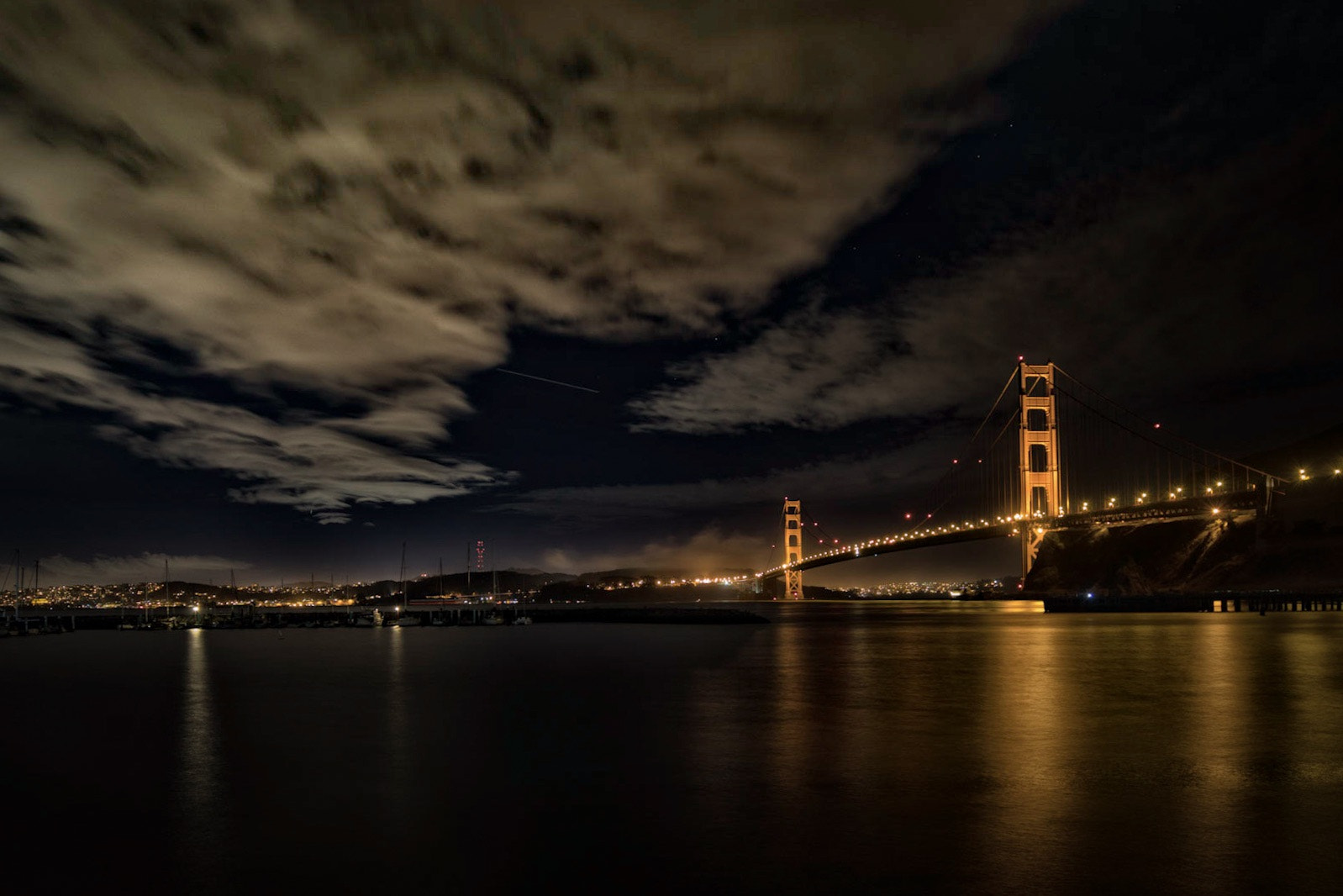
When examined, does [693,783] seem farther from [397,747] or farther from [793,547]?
[793,547]

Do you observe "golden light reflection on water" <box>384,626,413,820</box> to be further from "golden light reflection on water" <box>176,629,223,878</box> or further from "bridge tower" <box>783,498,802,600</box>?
"bridge tower" <box>783,498,802,600</box>

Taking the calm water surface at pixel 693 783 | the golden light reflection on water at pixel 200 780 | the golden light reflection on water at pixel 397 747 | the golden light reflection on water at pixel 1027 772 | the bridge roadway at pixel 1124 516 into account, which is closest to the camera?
the calm water surface at pixel 693 783

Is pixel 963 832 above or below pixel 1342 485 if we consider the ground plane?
below

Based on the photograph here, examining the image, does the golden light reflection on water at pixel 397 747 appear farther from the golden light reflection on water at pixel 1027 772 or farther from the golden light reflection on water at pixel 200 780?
the golden light reflection on water at pixel 1027 772

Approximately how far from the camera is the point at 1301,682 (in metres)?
22.3

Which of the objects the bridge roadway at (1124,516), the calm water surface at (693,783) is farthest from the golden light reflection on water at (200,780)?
the bridge roadway at (1124,516)

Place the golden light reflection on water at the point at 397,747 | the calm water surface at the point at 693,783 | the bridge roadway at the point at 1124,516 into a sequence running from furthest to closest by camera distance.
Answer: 1. the bridge roadway at the point at 1124,516
2. the golden light reflection on water at the point at 397,747
3. the calm water surface at the point at 693,783

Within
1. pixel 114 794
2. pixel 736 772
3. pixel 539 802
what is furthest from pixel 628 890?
pixel 114 794

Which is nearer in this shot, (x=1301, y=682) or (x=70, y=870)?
(x=70, y=870)

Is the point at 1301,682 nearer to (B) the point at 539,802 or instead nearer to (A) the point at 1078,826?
(A) the point at 1078,826

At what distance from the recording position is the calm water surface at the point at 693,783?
793 centimetres

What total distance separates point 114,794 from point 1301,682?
26285mm

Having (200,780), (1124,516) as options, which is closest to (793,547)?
(1124,516)

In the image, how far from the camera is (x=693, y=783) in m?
11.5
